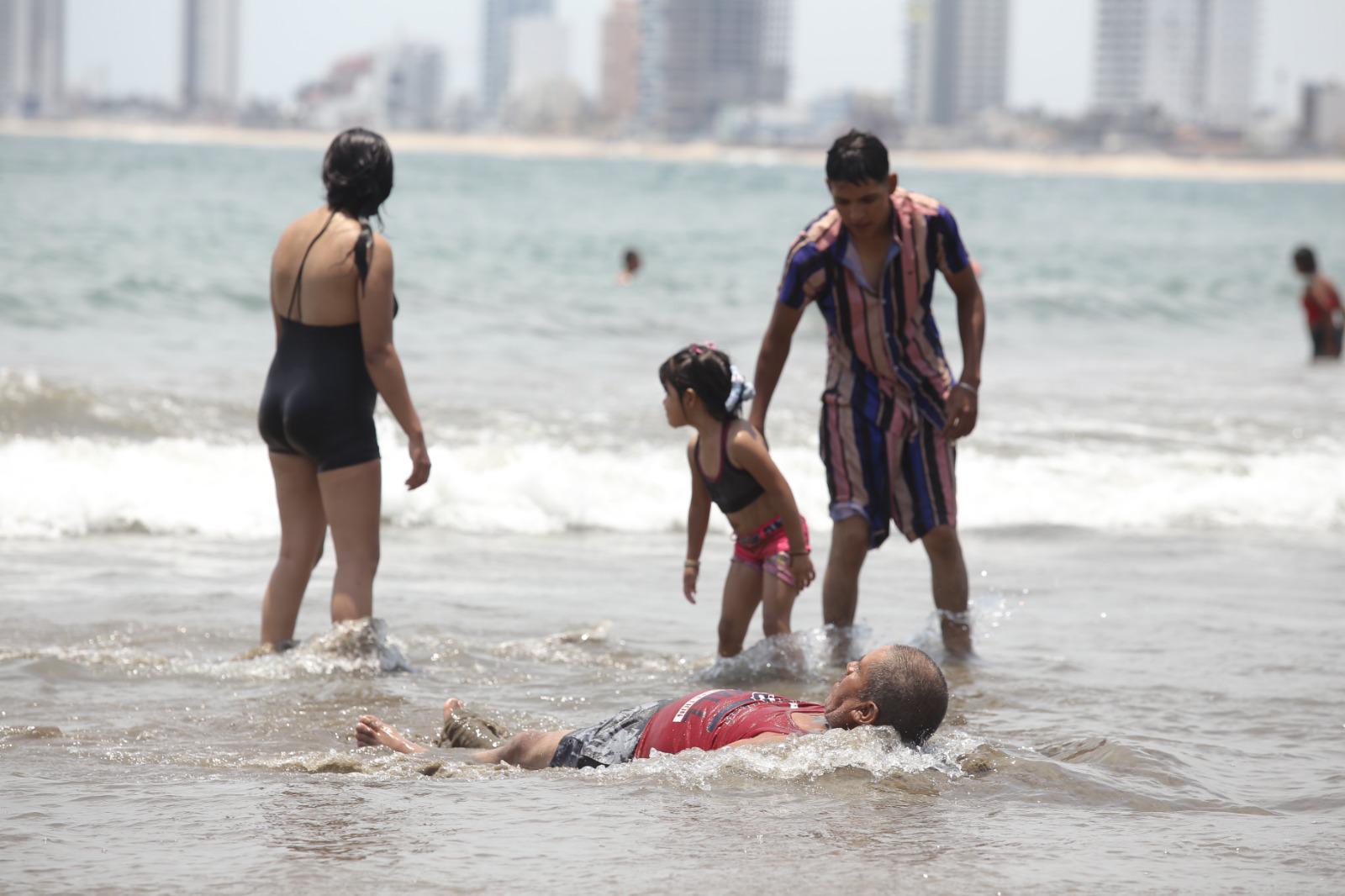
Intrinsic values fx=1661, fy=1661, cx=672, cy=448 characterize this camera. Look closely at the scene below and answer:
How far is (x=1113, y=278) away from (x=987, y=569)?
24778 millimetres

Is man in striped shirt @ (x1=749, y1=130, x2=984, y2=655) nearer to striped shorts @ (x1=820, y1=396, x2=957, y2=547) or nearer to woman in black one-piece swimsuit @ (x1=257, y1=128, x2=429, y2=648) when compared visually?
striped shorts @ (x1=820, y1=396, x2=957, y2=547)

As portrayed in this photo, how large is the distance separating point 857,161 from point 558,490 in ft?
15.2

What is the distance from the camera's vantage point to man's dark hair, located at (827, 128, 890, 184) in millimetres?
5199

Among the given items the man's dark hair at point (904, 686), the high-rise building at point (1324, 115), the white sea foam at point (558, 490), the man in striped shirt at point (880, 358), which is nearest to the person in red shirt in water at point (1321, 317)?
the white sea foam at point (558, 490)

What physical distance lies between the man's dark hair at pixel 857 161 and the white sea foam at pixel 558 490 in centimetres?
407

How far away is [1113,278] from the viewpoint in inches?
1244

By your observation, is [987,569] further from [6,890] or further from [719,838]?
[6,890]

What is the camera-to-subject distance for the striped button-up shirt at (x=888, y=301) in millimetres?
5426

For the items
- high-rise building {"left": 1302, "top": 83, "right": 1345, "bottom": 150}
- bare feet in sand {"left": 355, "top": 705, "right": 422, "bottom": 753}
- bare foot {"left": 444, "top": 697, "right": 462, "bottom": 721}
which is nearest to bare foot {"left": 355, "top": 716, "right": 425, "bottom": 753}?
bare feet in sand {"left": 355, "top": 705, "right": 422, "bottom": 753}

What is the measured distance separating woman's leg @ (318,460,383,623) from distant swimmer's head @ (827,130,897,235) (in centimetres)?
172

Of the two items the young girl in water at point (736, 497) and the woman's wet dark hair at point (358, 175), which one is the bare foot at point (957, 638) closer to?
the young girl in water at point (736, 497)

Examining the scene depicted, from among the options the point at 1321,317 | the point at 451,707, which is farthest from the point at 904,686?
the point at 1321,317

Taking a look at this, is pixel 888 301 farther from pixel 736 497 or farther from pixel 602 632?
pixel 602 632

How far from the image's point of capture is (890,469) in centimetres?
559
